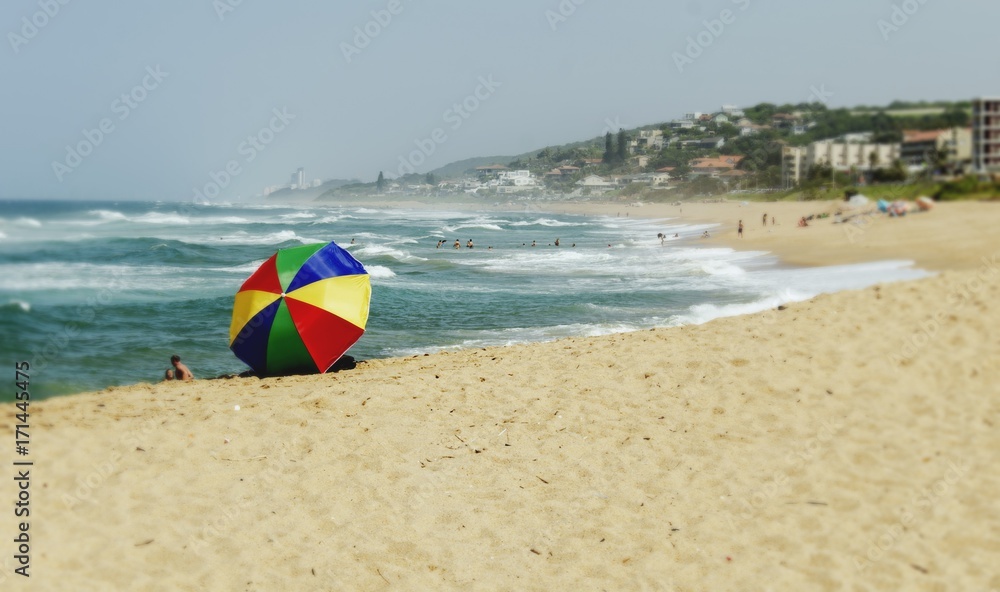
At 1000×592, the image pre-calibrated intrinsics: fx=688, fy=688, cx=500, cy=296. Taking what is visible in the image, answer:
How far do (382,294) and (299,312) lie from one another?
10091 millimetres

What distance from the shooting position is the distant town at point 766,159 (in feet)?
44.2

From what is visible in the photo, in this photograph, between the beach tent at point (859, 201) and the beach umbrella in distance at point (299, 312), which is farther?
the beach tent at point (859, 201)

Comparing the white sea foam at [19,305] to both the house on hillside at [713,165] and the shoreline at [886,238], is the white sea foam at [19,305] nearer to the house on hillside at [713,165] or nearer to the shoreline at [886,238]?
the shoreline at [886,238]

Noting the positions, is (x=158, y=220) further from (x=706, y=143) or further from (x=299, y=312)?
(x=706, y=143)

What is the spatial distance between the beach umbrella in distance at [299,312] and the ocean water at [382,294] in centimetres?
190

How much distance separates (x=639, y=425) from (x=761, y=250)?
67.5 feet

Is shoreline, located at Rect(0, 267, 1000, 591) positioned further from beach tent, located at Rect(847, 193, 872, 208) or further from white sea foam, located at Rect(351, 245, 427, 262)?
white sea foam, located at Rect(351, 245, 427, 262)

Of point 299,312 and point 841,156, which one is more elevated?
point 841,156

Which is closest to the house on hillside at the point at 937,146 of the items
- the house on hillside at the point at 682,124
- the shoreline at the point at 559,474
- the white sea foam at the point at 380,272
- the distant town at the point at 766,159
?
the distant town at the point at 766,159

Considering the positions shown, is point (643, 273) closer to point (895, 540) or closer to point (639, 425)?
point (639, 425)

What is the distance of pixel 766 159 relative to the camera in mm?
48281

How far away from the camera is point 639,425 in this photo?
598 centimetres

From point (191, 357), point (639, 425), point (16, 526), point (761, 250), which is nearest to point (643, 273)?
point (761, 250)

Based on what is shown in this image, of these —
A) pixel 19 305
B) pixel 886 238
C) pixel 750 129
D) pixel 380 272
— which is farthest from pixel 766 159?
pixel 19 305
